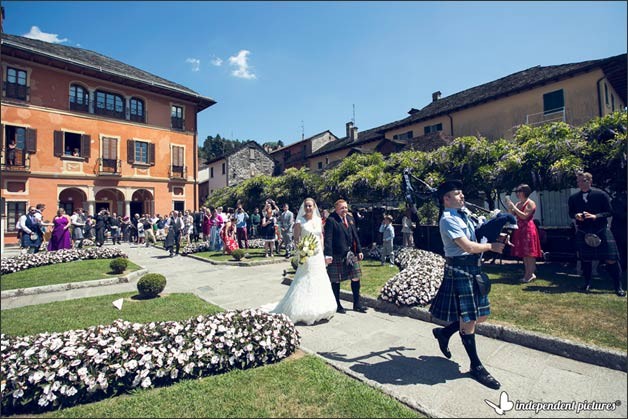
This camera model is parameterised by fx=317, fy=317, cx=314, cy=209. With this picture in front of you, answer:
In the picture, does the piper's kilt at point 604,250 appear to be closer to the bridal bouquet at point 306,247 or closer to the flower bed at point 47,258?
the bridal bouquet at point 306,247

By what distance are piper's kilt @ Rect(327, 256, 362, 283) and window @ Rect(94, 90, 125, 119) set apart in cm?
2914

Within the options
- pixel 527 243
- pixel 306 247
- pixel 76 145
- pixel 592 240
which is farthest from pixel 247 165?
pixel 592 240

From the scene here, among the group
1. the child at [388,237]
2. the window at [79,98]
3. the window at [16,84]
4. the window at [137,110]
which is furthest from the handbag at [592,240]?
the window at [137,110]

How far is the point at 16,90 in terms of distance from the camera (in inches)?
891

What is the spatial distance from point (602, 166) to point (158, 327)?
1082cm

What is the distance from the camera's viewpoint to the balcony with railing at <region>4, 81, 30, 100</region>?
21880 millimetres

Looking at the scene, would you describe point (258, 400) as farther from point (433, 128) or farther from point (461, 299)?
point (433, 128)

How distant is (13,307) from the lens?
23.1 ft

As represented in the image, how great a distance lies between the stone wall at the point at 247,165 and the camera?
142 ft

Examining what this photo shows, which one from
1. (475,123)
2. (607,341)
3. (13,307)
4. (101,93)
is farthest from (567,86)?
(101,93)

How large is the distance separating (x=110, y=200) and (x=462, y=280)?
32596 mm

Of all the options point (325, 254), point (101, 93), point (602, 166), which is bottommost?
point (325, 254)

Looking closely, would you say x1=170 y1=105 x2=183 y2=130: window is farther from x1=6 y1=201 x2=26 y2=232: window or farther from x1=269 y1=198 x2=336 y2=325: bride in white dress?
x1=269 y1=198 x2=336 y2=325: bride in white dress

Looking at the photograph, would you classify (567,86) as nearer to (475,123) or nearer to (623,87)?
(623,87)
